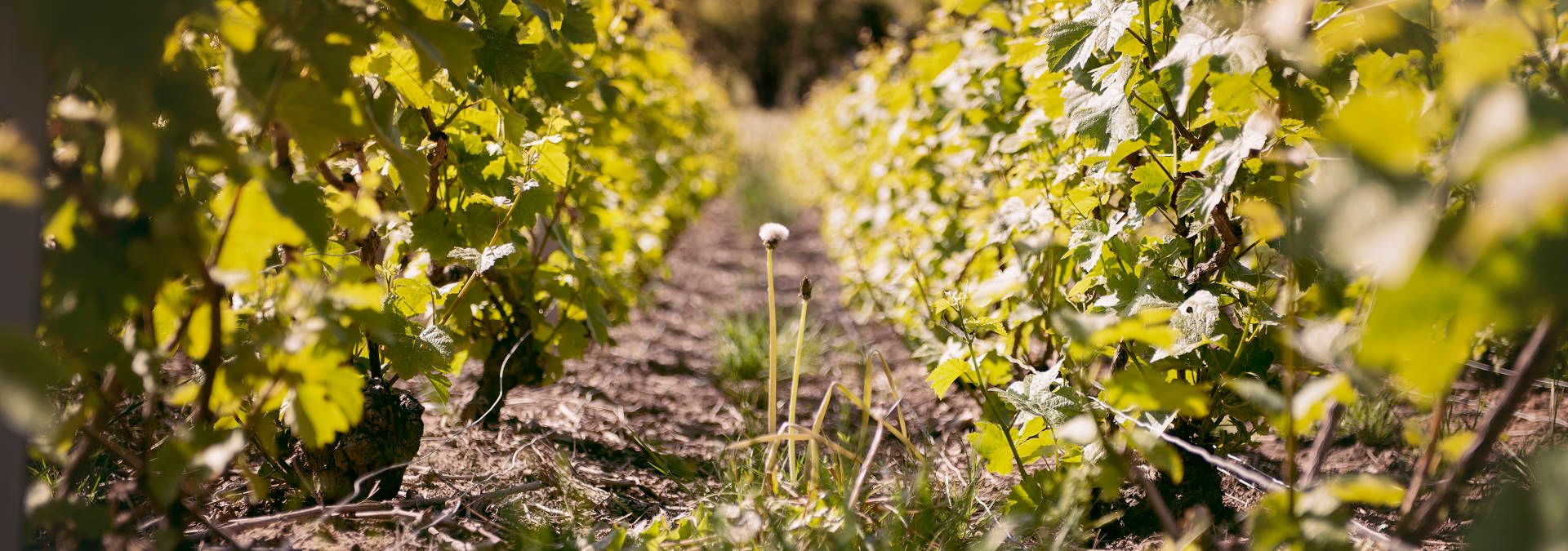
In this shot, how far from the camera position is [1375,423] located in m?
1.98

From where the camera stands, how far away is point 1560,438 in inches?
69.8

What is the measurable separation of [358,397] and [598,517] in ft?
2.36

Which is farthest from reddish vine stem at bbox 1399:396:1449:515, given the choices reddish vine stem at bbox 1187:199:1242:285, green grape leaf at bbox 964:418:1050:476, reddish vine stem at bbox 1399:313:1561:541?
green grape leaf at bbox 964:418:1050:476

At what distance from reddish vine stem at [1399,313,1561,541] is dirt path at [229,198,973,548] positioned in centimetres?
90

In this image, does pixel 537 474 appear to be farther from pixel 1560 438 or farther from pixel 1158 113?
pixel 1560 438

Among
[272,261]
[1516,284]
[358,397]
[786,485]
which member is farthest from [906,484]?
[272,261]

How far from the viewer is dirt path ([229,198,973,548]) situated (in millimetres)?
1427

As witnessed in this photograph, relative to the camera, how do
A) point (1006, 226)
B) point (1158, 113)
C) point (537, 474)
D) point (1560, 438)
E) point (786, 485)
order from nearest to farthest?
point (1158, 113), point (786, 485), point (537, 474), point (1560, 438), point (1006, 226)

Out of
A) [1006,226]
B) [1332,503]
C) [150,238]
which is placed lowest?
[1006,226]

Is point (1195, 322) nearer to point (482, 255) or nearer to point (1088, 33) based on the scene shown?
point (1088, 33)

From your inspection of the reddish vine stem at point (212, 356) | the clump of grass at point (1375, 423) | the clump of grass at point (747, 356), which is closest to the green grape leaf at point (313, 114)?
the reddish vine stem at point (212, 356)

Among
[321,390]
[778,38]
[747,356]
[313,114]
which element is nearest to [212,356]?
[321,390]

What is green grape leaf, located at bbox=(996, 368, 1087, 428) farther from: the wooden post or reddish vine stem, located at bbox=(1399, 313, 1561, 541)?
the wooden post

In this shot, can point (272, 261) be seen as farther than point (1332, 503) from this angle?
Yes
